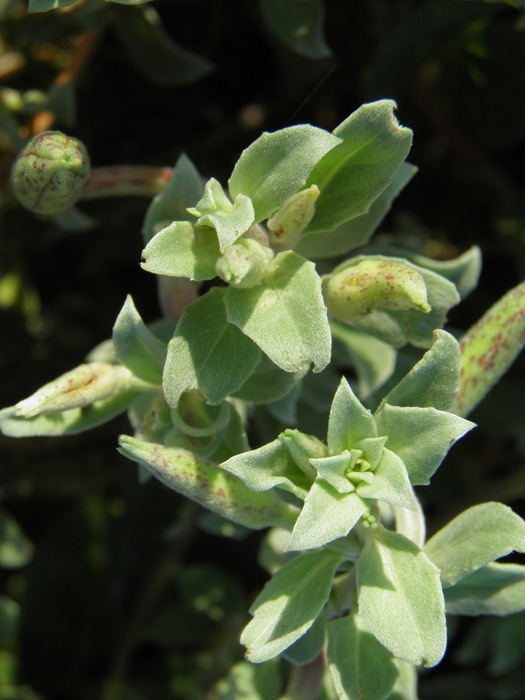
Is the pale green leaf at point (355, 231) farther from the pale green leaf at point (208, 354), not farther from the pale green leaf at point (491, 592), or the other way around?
the pale green leaf at point (491, 592)

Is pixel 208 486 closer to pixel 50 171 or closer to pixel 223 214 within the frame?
pixel 223 214

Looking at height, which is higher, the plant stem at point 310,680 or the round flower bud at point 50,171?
the round flower bud at point 50,171

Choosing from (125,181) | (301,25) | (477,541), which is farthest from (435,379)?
(301,25)

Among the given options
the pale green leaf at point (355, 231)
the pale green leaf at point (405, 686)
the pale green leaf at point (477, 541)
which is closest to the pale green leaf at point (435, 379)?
the pale green leaf at point (477, 541)

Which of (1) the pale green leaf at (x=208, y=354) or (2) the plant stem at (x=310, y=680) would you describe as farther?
(2) the plant stem at (x=310, y=680)

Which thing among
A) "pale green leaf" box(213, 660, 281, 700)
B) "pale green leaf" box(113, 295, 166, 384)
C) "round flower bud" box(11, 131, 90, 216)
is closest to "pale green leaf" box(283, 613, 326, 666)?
"pale green leaf" box(213, 660, 281, 700)
